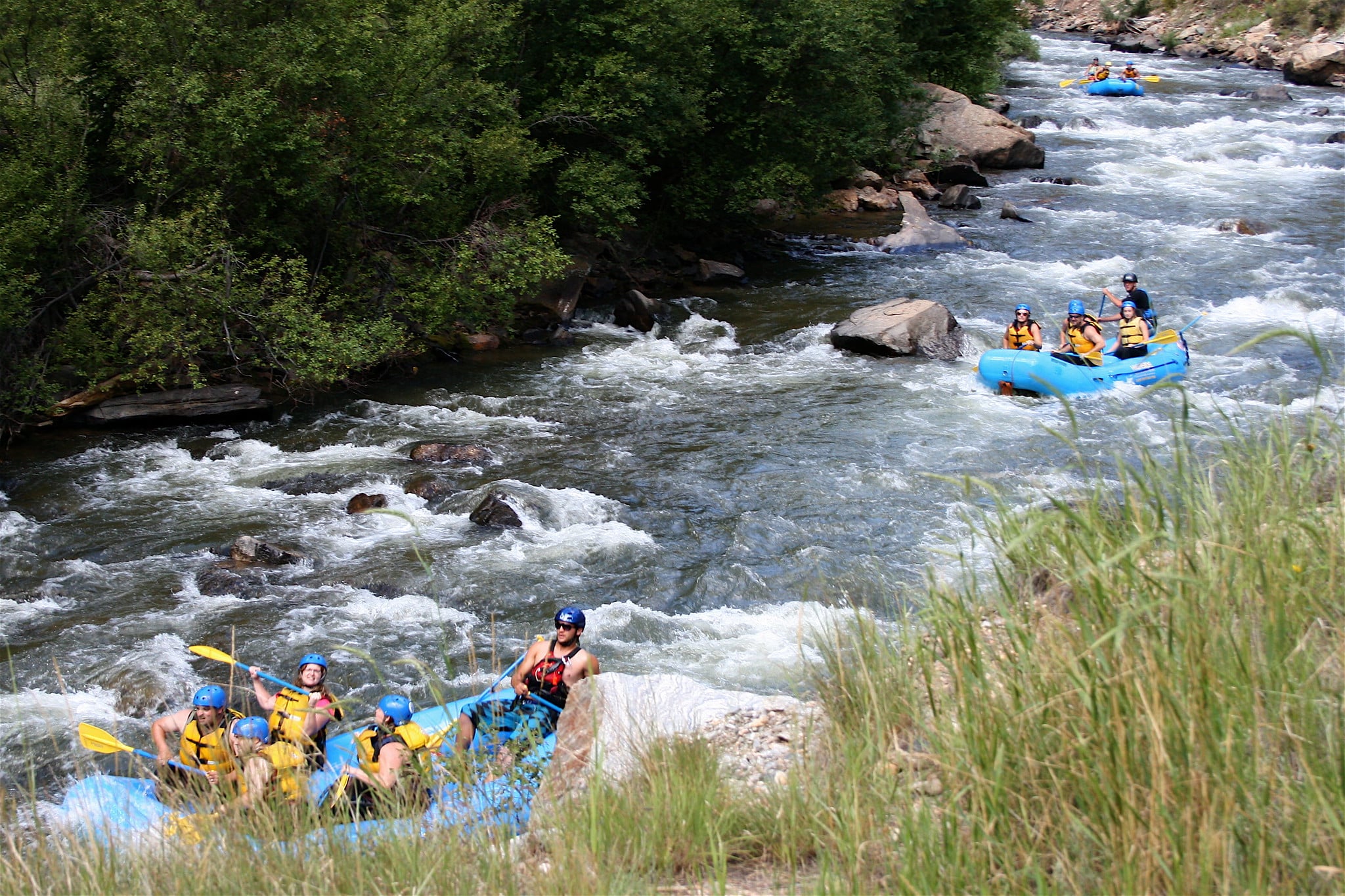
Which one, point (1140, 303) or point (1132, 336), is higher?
point (1140, 303)

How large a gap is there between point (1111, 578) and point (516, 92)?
44.0 feet

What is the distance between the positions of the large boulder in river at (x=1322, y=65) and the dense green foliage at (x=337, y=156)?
2013 cm

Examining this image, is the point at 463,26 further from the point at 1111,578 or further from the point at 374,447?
the point at 1111,578

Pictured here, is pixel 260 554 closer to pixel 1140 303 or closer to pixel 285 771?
pixel 285 771

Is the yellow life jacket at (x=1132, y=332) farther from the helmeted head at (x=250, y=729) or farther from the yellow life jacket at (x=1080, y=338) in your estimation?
the helmeted head at (x=250, y=729)

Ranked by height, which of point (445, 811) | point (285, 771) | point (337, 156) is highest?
point (337, 156)

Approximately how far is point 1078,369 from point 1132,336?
1.03 m

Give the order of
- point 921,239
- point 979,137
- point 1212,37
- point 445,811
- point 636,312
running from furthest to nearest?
point 1212,37 < point 979,137 < point 921,239 < point 636,312 < point 445,811

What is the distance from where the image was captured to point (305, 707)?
6.02 m

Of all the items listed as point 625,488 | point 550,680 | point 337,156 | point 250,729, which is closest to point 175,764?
point 250,729

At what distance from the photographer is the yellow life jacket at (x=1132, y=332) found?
509 inches

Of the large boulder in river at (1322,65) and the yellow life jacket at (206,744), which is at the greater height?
the large boulder in river at (1322,65)

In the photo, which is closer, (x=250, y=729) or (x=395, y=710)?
(x=250, y=729)

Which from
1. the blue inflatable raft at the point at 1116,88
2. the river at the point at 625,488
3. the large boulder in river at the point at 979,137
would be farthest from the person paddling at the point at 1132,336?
the blue inflatable raft at the point at 1116,88
